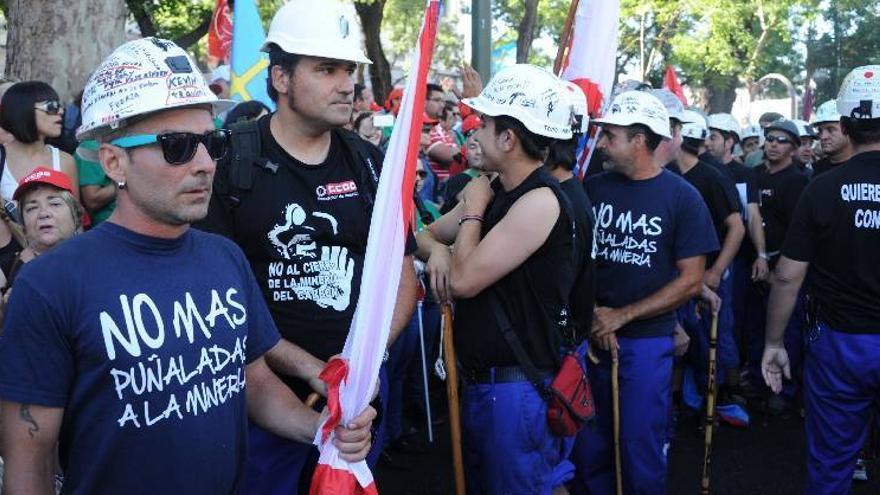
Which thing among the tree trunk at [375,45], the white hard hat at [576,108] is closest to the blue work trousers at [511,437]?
the white hard hat at [576,108]

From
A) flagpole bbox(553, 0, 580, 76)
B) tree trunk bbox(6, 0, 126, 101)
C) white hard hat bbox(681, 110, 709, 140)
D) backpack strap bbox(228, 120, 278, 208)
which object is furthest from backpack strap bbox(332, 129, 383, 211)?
tree trunk bbox(6, 0, 126, 101)

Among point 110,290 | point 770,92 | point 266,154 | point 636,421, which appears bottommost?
point 636,421

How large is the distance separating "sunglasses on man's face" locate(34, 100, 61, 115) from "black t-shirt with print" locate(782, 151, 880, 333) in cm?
423

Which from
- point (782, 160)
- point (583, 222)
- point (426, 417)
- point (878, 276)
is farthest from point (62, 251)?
point (782, 160)

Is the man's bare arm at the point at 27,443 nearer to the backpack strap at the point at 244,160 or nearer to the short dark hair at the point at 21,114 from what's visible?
the backpack strap at the point at 244,160

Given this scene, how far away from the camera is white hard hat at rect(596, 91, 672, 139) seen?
4801mm

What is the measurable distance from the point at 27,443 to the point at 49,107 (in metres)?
3.83

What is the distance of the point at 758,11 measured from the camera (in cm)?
3138

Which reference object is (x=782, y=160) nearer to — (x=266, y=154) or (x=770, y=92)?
(x=266, y=154)

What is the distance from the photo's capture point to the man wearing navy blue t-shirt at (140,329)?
2.05 m

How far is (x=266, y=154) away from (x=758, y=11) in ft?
103

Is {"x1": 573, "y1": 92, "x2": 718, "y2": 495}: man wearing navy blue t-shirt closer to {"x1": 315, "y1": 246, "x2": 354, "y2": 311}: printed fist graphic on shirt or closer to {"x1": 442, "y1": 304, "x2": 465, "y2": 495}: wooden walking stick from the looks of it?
{"x1": 442, "y1": 304, "x2": 465, "y2": 495}: wooden walking stick

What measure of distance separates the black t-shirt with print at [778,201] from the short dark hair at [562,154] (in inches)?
182

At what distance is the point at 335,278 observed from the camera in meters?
3.30
